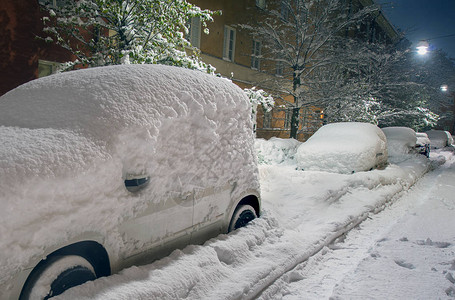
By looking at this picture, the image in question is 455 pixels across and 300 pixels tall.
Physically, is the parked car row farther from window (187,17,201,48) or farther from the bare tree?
window (187,17,201,48)

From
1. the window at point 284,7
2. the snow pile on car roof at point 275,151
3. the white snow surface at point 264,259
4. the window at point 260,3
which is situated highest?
the window at point 260,3

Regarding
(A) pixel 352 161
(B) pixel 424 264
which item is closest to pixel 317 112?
(A) pixel 352 161

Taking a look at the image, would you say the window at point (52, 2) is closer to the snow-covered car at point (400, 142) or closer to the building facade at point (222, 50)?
the building facade at point (222, 50)

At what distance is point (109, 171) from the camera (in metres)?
2.29

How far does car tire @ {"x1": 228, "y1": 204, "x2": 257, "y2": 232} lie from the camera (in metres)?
3.72

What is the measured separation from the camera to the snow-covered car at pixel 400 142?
43.0 feet

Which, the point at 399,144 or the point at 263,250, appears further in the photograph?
the point at 399,144

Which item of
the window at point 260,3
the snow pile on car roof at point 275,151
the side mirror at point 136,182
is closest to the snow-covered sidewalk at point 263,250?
the side mirror at point 136,182

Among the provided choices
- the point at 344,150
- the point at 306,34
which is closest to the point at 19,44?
the point at 344,150

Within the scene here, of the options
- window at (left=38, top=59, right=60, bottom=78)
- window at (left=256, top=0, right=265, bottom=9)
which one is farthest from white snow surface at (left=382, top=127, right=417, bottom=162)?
window at (left=38, top=59, right=60, bottom=78)

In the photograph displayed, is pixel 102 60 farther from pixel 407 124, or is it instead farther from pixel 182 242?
pixel 407 124

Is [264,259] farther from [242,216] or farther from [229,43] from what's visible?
[229,43]

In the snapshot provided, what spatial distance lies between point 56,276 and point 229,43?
18.1 meters

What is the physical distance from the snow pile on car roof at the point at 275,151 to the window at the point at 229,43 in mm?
8342
